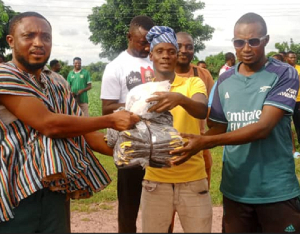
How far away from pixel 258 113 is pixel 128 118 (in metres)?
0.85

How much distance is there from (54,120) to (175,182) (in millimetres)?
1016

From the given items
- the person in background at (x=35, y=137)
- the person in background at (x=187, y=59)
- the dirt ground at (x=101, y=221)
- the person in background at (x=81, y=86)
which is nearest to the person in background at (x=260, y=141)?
the person in background at (x=35, y=137)

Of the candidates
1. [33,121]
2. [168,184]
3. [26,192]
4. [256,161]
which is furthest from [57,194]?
[256,161]

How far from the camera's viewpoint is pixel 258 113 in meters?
2.47

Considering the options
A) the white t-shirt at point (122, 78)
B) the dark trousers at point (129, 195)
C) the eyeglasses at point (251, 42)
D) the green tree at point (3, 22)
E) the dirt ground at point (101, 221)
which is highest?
the green tree at point (3, 22)

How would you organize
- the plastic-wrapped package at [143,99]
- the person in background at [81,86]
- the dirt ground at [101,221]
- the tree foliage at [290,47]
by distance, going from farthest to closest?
1. the tree foliage at [290,47]
2. the person in background at [81,86]
3. the dirt ground at [101,221]
4. the plastic-wrapped package at [143,99]

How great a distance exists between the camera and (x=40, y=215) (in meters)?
2.21

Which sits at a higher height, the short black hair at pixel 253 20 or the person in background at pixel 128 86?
the short black hair at pixel 253 20

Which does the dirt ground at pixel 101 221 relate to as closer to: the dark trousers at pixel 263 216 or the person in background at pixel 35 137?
the dark trousers at pixel 263 216

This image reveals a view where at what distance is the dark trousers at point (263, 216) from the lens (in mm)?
2477

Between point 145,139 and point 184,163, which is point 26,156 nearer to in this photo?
point 145,139

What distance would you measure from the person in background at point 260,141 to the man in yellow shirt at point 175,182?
0.69 feet

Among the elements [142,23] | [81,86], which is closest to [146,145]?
[142,23]

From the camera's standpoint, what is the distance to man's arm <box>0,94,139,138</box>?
2.05 meters
